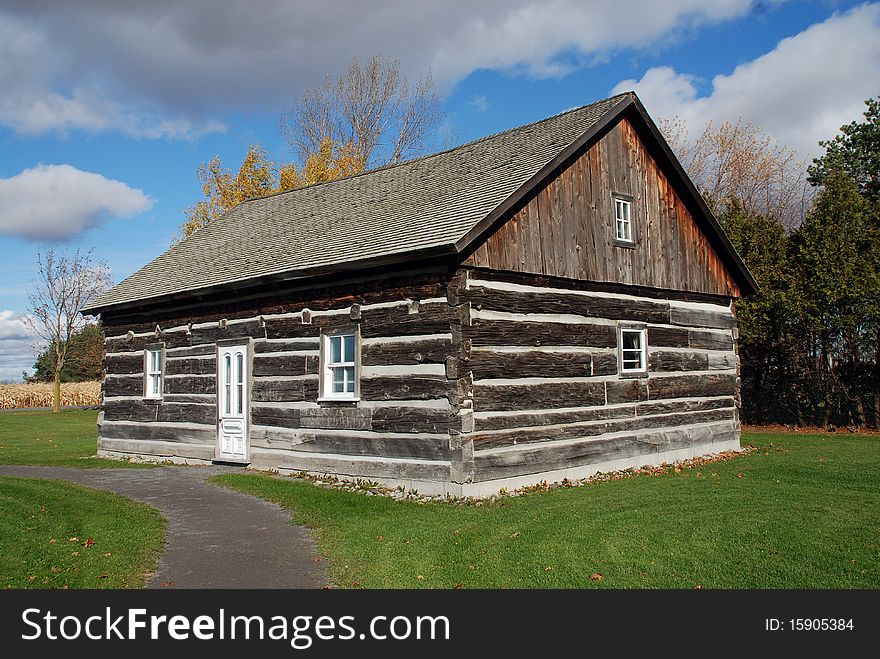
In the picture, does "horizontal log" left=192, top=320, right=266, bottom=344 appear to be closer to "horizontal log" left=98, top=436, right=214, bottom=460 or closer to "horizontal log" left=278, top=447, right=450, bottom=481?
"horizontal log" left=98, top=436, right=214, bottom=460

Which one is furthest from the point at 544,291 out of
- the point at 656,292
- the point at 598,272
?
the point at 656,292

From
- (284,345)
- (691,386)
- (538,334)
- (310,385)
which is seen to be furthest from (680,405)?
(284,345)

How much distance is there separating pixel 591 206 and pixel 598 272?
1.30 metres

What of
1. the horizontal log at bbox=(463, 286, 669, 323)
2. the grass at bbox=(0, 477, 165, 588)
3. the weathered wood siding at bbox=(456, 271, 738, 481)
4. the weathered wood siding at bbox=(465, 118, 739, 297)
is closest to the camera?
the grass at bbox=(0, 477, 165, 588)

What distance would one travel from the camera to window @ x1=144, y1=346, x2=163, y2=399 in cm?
1916

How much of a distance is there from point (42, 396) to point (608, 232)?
45.8 meters

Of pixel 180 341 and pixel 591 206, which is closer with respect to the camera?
pixel 591 206

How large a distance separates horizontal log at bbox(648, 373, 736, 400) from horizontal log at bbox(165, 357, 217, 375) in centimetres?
926

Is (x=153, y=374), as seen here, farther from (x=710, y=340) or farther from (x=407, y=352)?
(x=710, y=340)

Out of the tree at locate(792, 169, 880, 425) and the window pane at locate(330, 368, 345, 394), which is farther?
the tree at locate(792, 169, 880, 425)

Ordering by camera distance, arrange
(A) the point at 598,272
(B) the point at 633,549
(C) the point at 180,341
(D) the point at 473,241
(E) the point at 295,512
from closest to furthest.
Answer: (B) the point at 633,549
(E) the point at 295,512
(D) the point at 473,241
(A) the point at 598,272
(C) the point at 180,341

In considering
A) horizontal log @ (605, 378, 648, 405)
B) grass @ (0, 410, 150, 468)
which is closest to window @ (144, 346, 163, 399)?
grass @ (0, 410, 150, 468)

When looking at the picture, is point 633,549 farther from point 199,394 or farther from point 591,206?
point 199,394

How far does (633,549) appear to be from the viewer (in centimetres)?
877
